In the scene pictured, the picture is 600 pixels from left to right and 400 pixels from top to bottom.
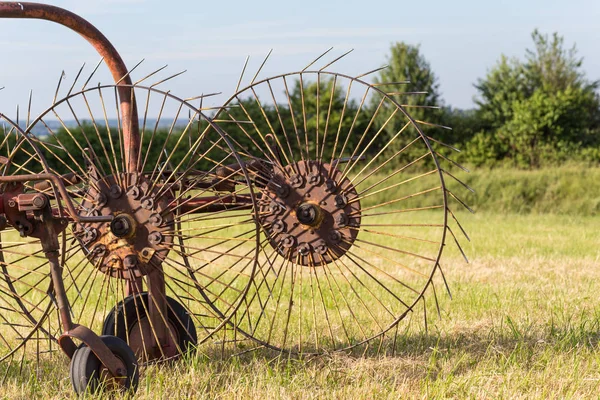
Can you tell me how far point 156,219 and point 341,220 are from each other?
1.13 m

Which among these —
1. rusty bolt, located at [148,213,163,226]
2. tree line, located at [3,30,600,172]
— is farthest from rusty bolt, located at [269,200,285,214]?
tree line, located at [3,30,600,172]

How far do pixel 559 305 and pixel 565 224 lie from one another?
27.8ft

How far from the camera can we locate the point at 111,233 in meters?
4.44

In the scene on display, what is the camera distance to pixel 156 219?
14.3ft

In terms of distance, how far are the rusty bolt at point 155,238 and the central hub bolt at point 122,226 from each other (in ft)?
0.35

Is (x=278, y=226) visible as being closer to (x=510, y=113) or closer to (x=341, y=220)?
(x=341, y=220)

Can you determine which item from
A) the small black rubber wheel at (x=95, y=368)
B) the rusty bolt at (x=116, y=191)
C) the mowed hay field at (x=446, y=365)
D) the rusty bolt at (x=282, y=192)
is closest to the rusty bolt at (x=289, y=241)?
the rusty bolt at (x=282, y=192)

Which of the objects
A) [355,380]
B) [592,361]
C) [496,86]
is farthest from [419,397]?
[496,86]

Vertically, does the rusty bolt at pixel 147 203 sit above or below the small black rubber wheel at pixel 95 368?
above

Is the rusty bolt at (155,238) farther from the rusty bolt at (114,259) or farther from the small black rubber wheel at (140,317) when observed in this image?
the small black rubber wheel at (140,317)

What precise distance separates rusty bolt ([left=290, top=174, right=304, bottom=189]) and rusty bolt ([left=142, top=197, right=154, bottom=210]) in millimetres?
968

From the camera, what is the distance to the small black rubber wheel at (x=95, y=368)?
395cm

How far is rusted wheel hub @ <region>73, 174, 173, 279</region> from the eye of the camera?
14.3 feet

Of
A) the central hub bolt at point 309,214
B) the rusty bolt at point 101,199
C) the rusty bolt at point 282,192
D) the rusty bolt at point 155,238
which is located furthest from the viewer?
the rusty bolt at point 282,192
